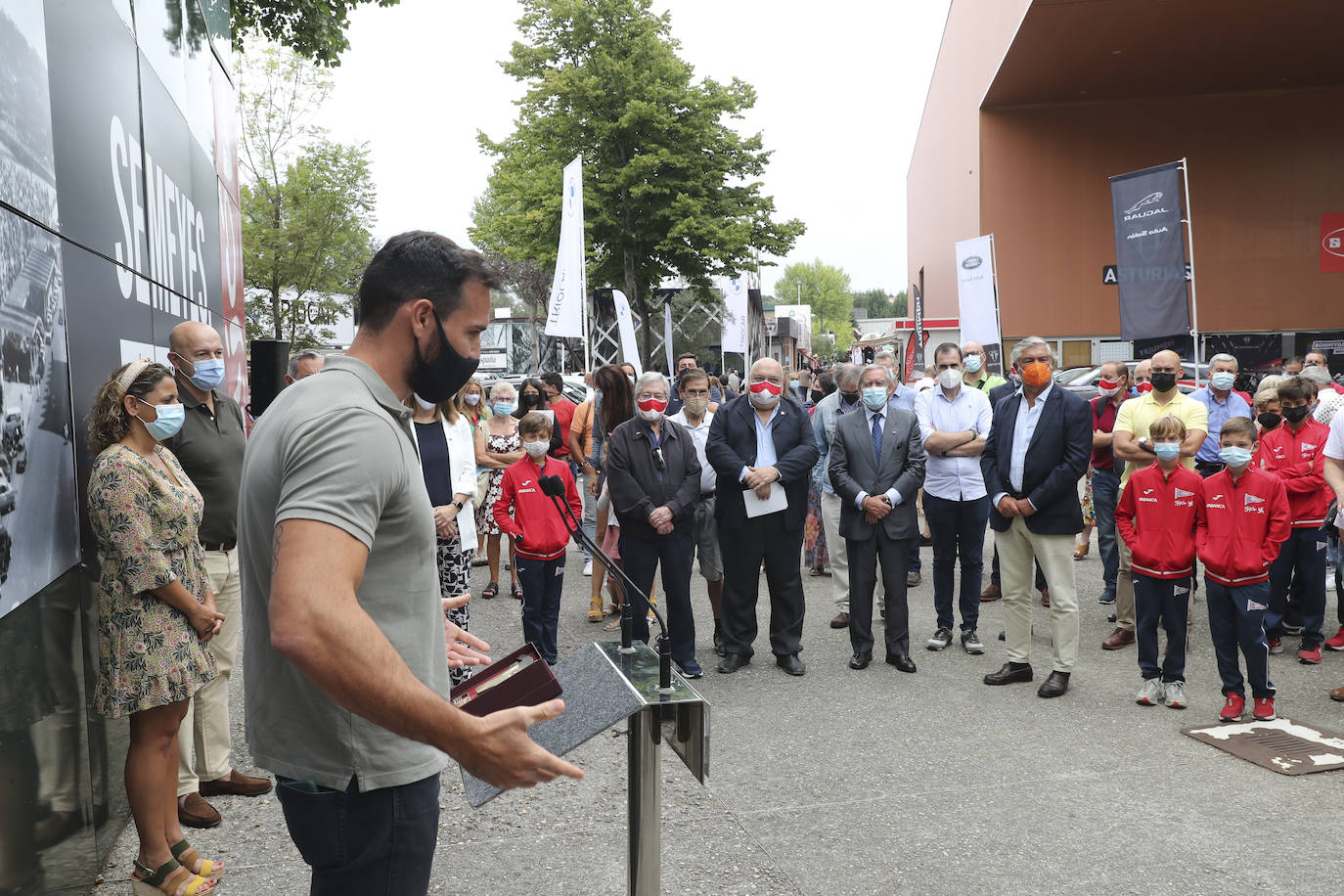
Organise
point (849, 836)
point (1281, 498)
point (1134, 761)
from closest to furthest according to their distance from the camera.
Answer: point (849, 836) < point (1134, 761) < point (1281, 498)

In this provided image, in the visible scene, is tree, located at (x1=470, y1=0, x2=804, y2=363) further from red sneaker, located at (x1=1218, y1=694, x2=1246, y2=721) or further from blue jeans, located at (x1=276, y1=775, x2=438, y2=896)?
blue jeans, located at (x1=276, y1=775, x2=438, y2=896)

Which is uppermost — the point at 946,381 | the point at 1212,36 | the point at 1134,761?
the point at 1212,36

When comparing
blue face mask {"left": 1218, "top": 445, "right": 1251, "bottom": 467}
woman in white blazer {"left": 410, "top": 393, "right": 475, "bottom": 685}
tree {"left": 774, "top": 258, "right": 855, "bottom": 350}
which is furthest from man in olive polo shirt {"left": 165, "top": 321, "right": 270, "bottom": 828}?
tree {"left": 774, "top": 258, "right": 855, "bottom": 350}

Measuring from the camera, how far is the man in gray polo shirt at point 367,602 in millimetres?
1652

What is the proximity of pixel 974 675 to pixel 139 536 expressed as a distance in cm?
527

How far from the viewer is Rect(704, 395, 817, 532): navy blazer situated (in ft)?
23.4

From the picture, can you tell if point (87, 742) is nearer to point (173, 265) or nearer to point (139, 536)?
point (139, 536)

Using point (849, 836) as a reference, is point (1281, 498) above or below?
above

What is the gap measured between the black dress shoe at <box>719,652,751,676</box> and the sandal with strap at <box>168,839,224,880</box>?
3.74 metres

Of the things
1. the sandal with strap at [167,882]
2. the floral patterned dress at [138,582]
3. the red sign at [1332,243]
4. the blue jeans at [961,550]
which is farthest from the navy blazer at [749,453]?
the red sign at [1332,243]

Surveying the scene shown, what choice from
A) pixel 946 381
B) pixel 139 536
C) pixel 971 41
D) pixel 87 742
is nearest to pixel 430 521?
pixel 139 536

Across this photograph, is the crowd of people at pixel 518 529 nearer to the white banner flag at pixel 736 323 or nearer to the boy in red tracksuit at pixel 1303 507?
the boy in red tracksuit at pixel 1303 507

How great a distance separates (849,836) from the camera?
14.2 ft

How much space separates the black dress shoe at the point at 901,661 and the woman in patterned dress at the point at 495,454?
11.2ft
